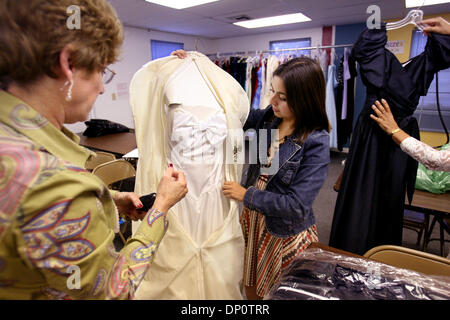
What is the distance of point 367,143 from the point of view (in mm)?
1347

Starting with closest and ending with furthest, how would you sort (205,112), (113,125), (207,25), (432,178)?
(205,112) < (432,178) < (113,125) < (207,25)

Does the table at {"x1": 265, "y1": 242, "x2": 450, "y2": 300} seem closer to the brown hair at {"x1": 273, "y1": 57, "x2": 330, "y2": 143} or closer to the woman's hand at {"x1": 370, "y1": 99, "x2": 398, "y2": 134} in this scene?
the brown hair at {"x1": 273, "y1": 57, "x2": 330, "y2": 143}

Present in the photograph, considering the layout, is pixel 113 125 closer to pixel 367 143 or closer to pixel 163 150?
pixel 163 150

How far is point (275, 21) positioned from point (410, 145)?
12.3ft

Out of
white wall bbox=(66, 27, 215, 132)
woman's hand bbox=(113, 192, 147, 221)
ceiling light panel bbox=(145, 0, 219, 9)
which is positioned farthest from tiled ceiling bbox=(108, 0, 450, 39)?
woman's hand bbox=(113, 192, 147, 221)

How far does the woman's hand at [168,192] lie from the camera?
2.34 ft

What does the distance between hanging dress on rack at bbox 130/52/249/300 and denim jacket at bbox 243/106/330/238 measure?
15 cm

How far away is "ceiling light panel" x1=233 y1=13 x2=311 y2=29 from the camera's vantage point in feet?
12.9

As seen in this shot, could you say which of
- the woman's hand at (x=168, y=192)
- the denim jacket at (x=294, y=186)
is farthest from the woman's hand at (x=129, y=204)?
the denim jacket at (x=294, y=186)

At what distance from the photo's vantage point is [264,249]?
1.25 m

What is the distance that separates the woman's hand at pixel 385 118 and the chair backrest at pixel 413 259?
0.53 m

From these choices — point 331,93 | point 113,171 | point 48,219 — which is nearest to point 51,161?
point 48,219

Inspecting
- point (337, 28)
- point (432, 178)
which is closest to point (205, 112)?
point (432, 178)
